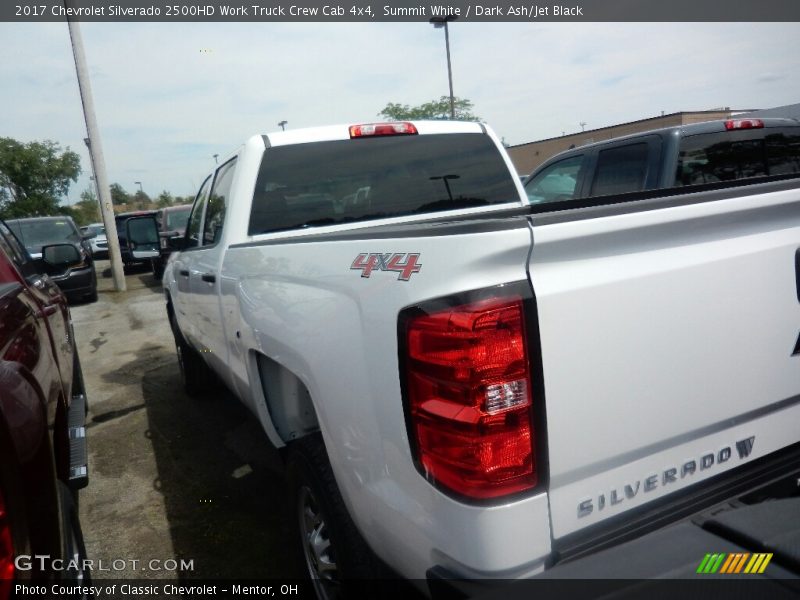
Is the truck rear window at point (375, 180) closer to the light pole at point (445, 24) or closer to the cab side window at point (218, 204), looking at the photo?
the cab side window at point (218, 204)

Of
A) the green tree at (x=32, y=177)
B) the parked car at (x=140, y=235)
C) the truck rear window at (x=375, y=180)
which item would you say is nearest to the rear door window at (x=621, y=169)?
the truck rear window at (x=375, y=180)

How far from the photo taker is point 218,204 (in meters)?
3.71

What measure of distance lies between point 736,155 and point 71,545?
5990 millimetres

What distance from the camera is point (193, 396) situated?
554 centimetres

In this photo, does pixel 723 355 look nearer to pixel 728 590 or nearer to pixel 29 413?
pixel 728 590

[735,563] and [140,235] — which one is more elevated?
[735,563]

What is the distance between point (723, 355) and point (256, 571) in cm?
232

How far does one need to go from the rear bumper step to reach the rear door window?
14.8ft

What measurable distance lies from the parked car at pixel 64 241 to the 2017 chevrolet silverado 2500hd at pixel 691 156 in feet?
32.8

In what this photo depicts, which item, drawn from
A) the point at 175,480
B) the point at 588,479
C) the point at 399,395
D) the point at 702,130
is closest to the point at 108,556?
the point at 175,480

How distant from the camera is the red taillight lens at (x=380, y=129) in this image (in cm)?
340

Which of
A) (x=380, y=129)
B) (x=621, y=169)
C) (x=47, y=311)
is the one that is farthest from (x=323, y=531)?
(x=621, y=169)

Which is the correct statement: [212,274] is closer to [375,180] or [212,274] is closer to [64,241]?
[375,180]

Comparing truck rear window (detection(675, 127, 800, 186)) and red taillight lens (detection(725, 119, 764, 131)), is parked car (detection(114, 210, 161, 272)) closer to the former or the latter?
truck rear window (detection(675, 127, 800, 186))
